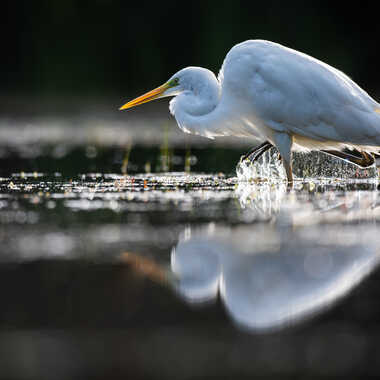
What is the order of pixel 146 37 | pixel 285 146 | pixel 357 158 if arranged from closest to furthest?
pixel 285 146, pixel 357 158, pixel 146 37

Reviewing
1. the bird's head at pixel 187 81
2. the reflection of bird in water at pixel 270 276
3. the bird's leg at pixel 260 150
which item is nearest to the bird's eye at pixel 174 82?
the bird's head at pixel 187 81

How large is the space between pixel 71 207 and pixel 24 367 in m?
3.01

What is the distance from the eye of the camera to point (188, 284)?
11.1 feet

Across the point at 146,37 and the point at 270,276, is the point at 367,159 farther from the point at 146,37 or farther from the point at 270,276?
the point at 146,37

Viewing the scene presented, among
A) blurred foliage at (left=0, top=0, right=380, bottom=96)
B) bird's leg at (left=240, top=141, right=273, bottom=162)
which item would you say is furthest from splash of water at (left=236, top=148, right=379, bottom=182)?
blurred foliage at (left=0, top=0, right=380, bottom=96)

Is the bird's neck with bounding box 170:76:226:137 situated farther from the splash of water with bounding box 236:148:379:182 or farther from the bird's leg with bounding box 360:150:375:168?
the bird's leg with bounding box 360:150:375:168

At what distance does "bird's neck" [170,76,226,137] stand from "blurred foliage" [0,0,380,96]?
530 inches

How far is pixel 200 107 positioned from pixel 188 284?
4.12 meters

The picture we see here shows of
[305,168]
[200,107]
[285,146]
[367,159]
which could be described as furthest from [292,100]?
[305,168]

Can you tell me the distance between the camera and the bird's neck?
732 cm

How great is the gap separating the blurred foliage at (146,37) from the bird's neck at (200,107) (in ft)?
44.1

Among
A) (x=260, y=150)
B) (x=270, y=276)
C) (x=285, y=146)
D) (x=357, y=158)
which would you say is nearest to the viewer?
(x=270, y=276)

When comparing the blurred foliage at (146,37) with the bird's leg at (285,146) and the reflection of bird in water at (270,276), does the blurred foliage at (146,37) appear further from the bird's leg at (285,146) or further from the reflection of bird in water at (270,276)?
the reflection of bird in water at (270,276)

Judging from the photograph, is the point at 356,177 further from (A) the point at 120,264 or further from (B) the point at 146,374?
(B) the point at 146,374
